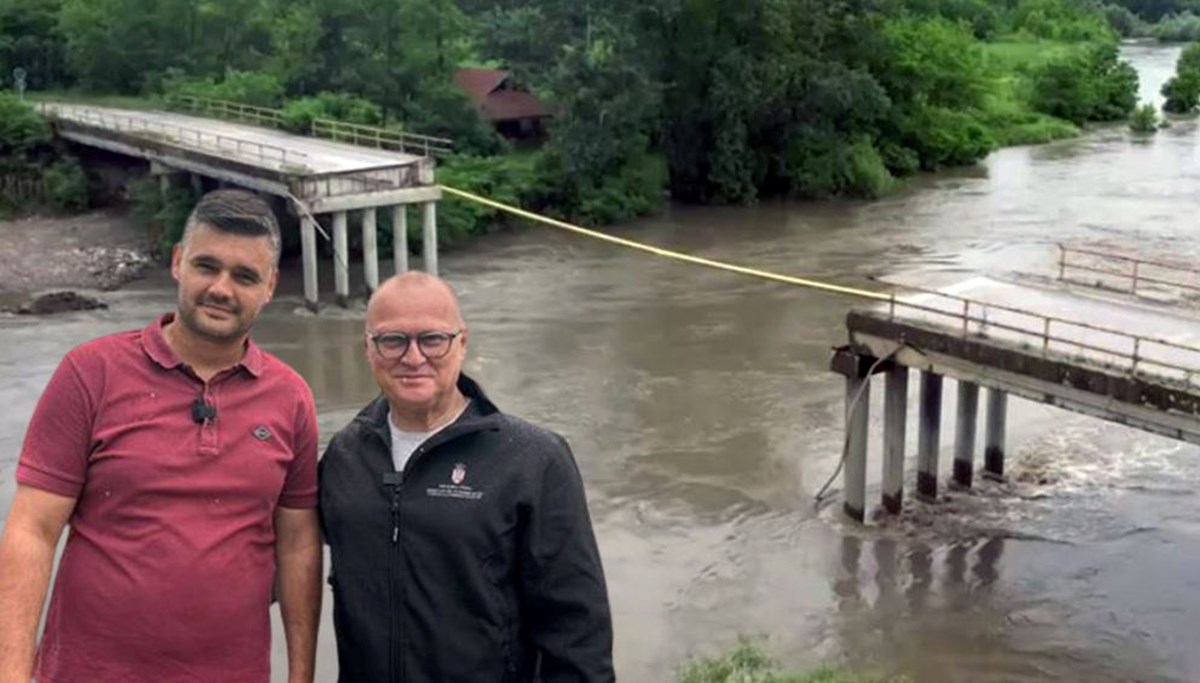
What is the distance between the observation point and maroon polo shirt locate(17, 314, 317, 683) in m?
3.90

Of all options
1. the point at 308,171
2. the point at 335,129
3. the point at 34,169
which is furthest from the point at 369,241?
the point at 34,169

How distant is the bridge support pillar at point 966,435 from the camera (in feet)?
59.9

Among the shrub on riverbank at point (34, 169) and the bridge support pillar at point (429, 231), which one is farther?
the shrub on riverbank at point (34, 169)

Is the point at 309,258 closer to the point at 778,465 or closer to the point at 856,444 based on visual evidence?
the point at 778,465

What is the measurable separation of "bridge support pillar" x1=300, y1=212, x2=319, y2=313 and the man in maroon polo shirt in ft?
78.3

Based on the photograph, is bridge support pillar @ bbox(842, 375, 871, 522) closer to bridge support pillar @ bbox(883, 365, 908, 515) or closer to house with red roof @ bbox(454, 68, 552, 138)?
bridge support pillar @ bbox(883, 365, 908, 515)

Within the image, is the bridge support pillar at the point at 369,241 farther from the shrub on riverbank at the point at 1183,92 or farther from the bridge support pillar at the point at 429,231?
the shrub on riverbank at the point at 1183,92

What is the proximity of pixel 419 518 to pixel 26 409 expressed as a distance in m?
20.4

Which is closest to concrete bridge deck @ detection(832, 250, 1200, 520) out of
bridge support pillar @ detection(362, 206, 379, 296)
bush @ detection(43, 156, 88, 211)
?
bridge support pillar @ detection(362, 206, 379, 296)

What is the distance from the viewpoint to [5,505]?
1786 cm

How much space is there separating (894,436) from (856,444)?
0.46 m

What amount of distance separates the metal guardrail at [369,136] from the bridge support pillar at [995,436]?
19083 mm

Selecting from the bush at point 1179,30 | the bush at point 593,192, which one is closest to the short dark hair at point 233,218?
the bush at point 593,192

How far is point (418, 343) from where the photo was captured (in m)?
4.07
